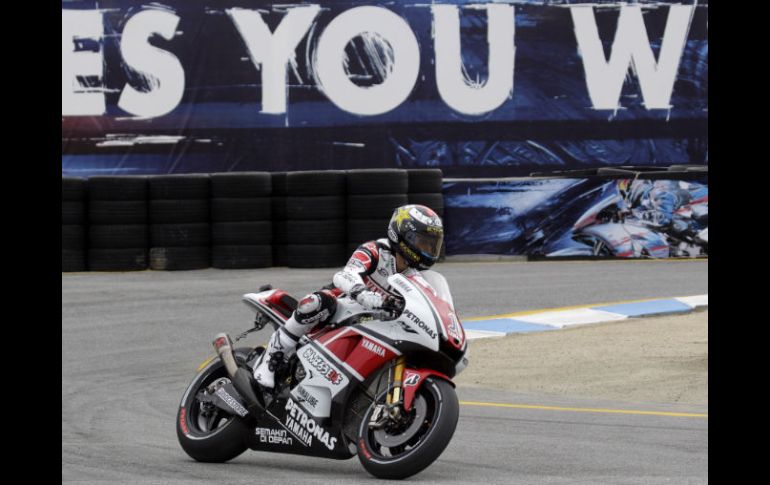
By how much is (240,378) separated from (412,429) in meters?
1.36

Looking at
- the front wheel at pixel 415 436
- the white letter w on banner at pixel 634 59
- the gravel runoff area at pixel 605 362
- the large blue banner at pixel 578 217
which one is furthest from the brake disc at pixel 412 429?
the white letter w on banner at pixel 634 59

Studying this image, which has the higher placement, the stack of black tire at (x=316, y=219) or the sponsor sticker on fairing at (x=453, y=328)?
the sponsor sticker on fairing at (x=453, y=328)

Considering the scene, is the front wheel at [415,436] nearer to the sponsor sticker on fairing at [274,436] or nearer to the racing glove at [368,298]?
the racing glove at [368,298]

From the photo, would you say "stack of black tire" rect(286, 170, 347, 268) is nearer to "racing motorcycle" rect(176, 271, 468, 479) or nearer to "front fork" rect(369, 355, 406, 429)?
"racing motorcycle" rect(176, 271, 468, 479)

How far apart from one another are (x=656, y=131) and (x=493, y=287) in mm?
6341

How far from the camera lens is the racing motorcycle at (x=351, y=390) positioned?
6.72m

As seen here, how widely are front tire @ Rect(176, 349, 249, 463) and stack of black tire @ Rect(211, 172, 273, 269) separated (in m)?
12.6

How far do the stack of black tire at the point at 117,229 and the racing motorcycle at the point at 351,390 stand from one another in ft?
42.6

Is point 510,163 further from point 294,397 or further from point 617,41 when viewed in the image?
point 294,397

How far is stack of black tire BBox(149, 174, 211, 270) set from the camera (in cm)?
2064

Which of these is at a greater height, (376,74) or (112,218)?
(376,74)

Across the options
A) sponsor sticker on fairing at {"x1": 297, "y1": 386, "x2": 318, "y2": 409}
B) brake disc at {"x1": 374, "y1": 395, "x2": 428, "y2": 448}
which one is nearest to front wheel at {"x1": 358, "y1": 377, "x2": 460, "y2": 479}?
brake disc at {"x1": 374, "y1": 395, "x2": 428, "y2": 448}
